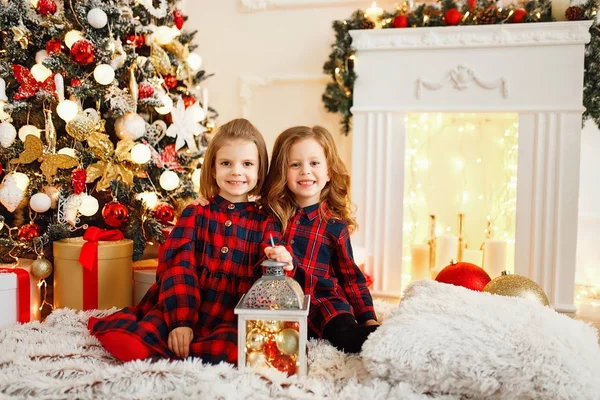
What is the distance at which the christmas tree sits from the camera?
7.24ft

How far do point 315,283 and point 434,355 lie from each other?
0.57 m

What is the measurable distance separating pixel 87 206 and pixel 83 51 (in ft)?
2.26

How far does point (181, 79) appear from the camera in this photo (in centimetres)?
280

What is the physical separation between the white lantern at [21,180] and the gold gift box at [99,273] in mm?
Answer: 289

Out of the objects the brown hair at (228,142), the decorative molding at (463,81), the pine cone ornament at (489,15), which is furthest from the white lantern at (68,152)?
the pine cone ornament at (489,15)

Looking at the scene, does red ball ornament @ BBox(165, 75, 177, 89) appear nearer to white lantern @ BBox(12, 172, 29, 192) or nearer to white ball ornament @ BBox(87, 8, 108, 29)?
white ball ornament @ BBox(87, 8, 108, 29)

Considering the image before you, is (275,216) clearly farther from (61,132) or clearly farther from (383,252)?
(383,252)

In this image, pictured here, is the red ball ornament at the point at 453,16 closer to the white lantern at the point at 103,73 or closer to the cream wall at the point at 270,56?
the cream wall at the point at 270,56

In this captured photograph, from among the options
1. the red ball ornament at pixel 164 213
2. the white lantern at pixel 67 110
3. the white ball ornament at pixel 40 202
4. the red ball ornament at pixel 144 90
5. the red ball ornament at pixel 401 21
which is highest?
the red ball ornament at pixel 401 21

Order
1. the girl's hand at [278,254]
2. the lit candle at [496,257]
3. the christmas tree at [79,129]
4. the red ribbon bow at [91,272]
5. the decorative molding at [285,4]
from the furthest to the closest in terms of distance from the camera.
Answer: the decorative molding at [285,4] < the lit candle at [496,257] < the christmas tree at [79,129] < the red ribbon bow at [91,272] < the girl's hand at [278,254]

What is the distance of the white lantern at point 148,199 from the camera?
2365 mm

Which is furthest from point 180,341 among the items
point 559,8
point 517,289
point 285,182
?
point 559,8

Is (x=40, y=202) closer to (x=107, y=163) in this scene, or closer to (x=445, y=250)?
(x=107, y=163)

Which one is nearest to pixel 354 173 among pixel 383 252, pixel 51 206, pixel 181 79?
pixel 383 252
